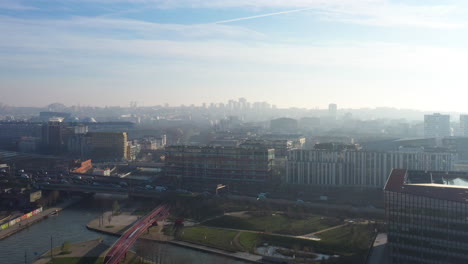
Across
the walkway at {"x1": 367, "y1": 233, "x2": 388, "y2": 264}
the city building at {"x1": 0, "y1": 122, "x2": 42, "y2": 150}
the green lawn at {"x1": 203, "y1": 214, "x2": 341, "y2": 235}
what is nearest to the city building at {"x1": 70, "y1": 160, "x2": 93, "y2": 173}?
the green lawn at {"x1": 203, "y1": 214, "x2": 341, "y2": 235}

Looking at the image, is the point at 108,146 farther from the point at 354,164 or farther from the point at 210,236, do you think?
the point at 210,236

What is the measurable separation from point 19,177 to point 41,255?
30.9ft

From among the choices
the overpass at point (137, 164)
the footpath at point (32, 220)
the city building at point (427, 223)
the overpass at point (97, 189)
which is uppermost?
the city building at point (427, 223)

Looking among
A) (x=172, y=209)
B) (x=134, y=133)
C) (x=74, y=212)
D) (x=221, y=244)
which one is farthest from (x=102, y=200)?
(x=134, y=133)

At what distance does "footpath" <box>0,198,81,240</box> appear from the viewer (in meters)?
11.5

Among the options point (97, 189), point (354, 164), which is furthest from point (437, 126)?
point (97, 189)

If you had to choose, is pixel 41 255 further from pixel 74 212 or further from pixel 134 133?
pixel 134 133

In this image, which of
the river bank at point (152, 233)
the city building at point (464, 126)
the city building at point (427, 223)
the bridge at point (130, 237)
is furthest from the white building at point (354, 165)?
the city building at point (464, 126)

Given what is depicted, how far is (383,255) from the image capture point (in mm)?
9062

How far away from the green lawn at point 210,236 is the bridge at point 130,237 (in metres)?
0.90

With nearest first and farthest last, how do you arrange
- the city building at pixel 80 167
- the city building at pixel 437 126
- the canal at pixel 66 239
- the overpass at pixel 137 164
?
1. the canal at pixel 66 239
2. the city building at pixel 80 167
3. the overpass at pixel 137 164
4. the city building at pixel 437 126

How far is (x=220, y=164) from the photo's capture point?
17797 mm

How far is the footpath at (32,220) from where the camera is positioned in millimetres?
11541

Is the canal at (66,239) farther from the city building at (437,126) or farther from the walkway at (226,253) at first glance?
the city building at (437,126)
